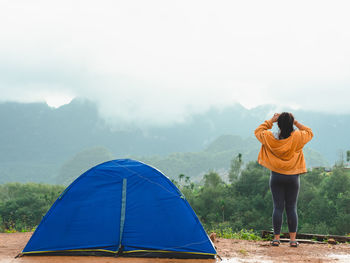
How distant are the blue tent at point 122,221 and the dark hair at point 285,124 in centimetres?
202

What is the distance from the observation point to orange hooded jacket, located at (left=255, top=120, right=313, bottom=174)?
6.09 m

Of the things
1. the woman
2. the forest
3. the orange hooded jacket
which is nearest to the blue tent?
the woman

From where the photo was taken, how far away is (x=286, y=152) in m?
6.11

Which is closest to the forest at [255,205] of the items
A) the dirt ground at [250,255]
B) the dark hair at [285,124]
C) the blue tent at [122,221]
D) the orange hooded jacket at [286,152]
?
the dirt ground at [250,255]

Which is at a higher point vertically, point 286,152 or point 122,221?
point 286,152

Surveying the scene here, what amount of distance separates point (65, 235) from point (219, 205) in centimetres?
4419

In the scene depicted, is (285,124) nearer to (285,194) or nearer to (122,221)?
(285,194)

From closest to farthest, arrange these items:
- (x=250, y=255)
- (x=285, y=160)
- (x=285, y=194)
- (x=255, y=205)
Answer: (x=250, y=255) → (x=285, y=160) → (x=285, y=194) → (x=255, y=205)

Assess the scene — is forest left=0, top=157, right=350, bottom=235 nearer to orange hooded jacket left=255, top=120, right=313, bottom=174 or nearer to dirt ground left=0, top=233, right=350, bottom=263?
dirt ground left=0, top=233, right=350, bottom=263

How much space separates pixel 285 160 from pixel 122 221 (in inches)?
111

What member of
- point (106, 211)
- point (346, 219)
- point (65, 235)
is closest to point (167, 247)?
point (106, 211)

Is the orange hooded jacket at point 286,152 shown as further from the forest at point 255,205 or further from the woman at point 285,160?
the forest at point 255,205

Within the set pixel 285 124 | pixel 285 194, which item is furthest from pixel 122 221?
pixel 285 124

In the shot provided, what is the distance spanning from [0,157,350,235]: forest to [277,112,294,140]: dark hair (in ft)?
101
